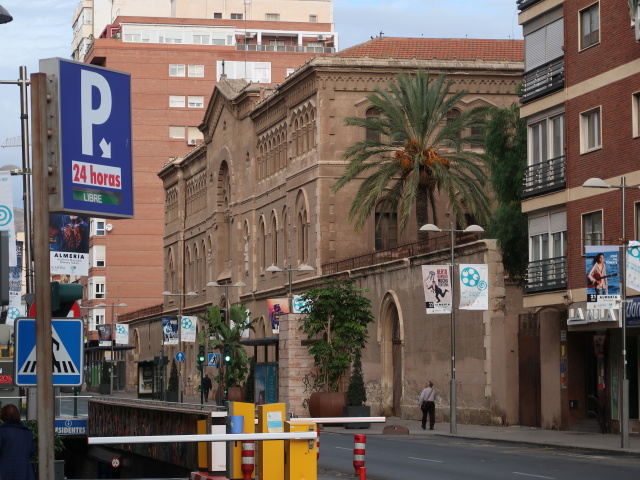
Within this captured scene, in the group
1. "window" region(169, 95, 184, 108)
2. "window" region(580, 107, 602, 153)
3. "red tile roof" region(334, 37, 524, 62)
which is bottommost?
"window" region(580, 107, 602, 153)

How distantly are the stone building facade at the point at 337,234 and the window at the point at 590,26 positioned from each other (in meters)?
9.32

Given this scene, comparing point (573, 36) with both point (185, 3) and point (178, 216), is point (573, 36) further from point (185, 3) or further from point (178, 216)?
point (185, 3)

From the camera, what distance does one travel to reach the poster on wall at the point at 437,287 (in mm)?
45781

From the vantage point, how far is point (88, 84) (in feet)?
39.0

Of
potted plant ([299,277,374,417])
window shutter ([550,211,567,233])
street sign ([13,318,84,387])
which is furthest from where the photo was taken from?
potted plant ([299,277,374,417])

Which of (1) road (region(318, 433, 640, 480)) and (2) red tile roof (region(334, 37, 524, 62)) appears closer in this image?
(1) road (region(318, 433, 640, 480))

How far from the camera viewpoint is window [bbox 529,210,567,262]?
44000 millimetres

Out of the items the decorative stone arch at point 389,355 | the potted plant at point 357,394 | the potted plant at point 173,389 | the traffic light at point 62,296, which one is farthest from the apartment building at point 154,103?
the traffic light at point 62,296

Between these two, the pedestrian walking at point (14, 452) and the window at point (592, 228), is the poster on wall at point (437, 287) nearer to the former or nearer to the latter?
the window at point (592, 228)

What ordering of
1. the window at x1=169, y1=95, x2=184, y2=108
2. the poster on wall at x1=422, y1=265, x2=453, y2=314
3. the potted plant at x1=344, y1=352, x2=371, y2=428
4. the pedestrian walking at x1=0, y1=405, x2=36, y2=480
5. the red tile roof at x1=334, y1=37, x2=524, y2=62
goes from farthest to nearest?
the window at x1=169, y1=95, x2=184, y2=108 < the red tile roof at x1=334, y1=37, x2=524, y2=62 < the potted plant at x1=344, y1=352, x2=371, y2=428 < the poster on wall at x1=422, y1=265, x2=453, y2=314 < the pedestrian walking at x1=0, y1=405, x2=36, y2=480

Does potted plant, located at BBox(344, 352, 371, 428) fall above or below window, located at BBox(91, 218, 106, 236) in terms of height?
below

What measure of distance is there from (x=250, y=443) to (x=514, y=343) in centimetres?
3035

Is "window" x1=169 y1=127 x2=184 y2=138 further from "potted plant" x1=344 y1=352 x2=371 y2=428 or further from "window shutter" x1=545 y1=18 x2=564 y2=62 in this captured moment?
"window shutter" x1=545 y1=18 x2=564 y2=62

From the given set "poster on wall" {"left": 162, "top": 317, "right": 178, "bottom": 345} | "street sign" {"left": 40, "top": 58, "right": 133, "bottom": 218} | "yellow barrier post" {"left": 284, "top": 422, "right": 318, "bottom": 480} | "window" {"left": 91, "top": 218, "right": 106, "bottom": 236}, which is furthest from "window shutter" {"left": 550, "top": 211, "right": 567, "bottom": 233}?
"window" {"left": 91, "top": 218, "right": 106, "bottom": 236}
